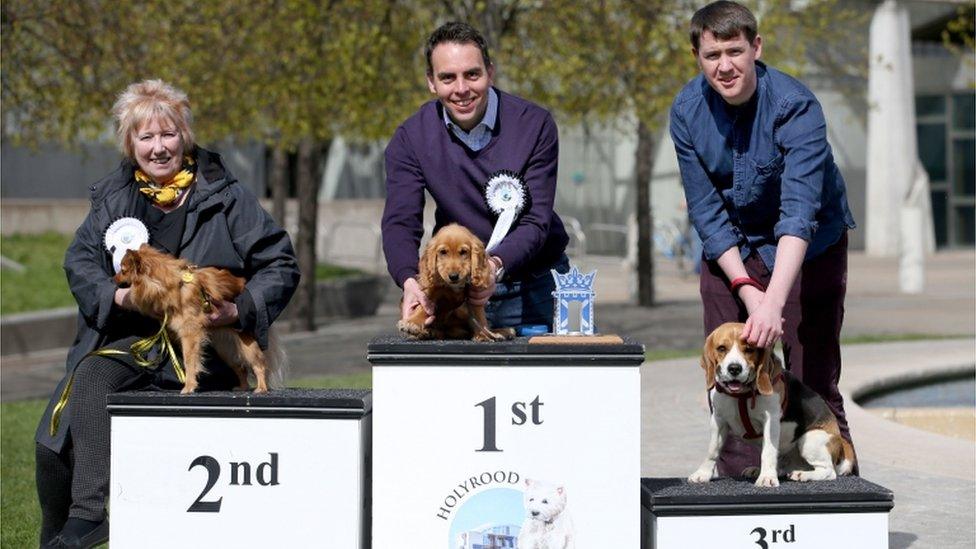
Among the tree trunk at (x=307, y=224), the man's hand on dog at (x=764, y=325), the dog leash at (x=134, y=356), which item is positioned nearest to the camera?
the man's hand on dog at (x=764, y=325)

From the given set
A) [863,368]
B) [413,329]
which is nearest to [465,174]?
[413,329]

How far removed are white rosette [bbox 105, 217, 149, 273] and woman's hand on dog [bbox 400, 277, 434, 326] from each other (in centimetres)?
106

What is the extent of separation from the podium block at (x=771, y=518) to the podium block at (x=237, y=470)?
1.04m

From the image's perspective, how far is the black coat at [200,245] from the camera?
5598 mm

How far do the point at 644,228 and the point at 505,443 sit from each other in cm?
1833

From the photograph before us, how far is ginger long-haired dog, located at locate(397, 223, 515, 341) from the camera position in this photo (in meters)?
4.89

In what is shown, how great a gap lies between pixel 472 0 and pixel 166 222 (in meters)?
12.4

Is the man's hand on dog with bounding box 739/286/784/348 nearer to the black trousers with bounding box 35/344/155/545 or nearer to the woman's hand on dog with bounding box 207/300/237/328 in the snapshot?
the woman's hand on dog with bounding box 207/300/237/328

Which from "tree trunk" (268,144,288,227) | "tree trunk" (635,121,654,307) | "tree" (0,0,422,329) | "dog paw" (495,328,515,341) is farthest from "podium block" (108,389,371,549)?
"tree trunk" (268,144,288,227)

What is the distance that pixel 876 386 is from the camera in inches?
500

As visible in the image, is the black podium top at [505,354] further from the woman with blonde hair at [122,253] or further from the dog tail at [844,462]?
the dog tail at [844,462]

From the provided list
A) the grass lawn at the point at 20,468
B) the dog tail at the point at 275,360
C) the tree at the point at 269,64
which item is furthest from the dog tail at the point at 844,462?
the tree at the point at 269,64

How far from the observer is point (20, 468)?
9102 mm

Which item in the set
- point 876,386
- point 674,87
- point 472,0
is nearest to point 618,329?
point 674,87
